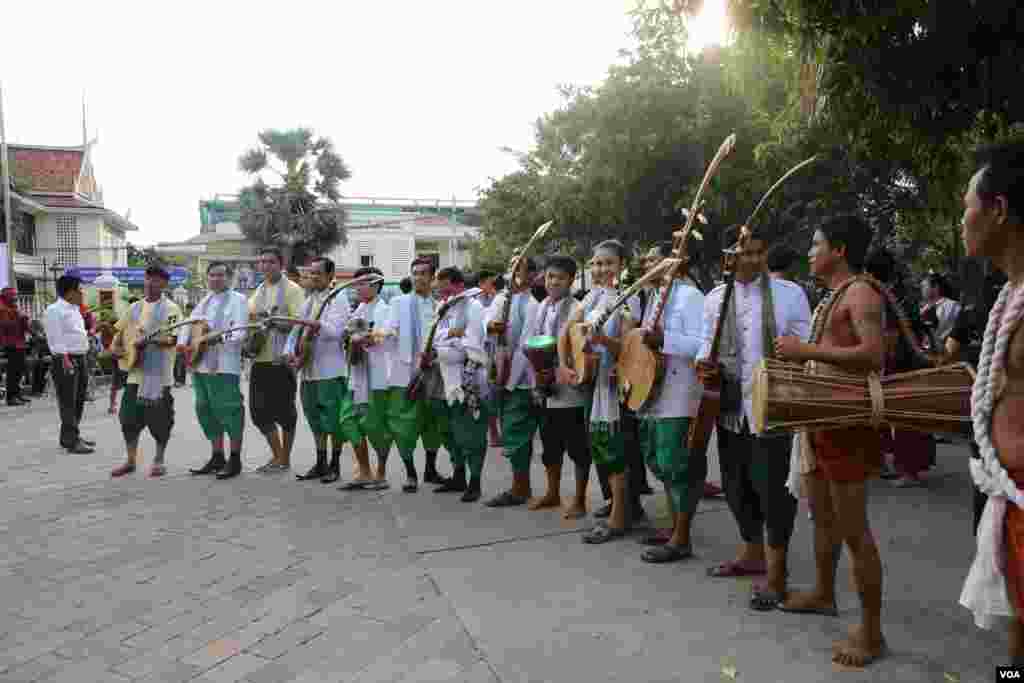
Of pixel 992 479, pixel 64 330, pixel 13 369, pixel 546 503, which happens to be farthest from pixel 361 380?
pixel 13 369

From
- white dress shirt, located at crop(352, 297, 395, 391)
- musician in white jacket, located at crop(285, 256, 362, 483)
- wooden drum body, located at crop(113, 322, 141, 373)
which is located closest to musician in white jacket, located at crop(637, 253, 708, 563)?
white dress shirt, located at crop(352, 297, 395, 391)

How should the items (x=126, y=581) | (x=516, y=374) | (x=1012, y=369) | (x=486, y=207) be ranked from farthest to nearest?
(x=486, y=207) → (x=516, y=374) → (x=126, y=581) → (x=1012, y=369)

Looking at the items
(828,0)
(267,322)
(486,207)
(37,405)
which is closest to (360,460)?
(267,322)

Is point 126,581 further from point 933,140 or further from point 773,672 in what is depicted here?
point 933,140

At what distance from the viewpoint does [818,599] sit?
12.4 feet

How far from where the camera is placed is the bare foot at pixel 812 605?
12.4ft

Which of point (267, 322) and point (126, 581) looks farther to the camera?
point (267, 322)

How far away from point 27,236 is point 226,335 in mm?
27060

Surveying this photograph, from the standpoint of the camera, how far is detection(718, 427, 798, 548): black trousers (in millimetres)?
3943

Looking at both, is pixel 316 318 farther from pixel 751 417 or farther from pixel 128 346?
pixel 751 417

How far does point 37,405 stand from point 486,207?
1160 cm

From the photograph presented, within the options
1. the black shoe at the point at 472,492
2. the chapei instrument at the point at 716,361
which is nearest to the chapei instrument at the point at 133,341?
the black shoe at the point at 472,492

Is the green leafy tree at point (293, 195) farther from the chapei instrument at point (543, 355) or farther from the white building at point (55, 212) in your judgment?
the chapei instrument at point (543, 355)

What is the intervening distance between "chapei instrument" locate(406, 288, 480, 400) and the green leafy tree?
24.7 m
